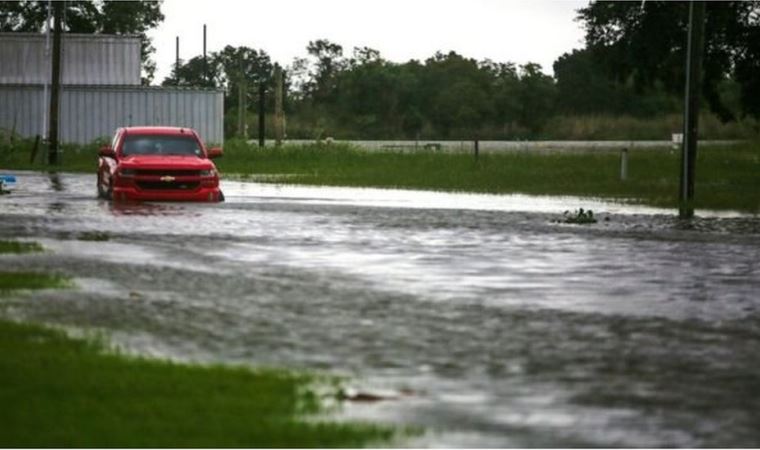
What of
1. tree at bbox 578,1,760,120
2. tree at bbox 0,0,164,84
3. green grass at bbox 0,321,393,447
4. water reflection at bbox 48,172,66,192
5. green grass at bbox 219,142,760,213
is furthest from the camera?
tree at bbox 0,0,164,84

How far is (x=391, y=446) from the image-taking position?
9711 millimetres

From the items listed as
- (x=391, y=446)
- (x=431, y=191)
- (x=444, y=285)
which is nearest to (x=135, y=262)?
(x=444, y=285)

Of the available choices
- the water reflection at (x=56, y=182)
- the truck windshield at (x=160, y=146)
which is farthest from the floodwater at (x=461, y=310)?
the water reflection at (x=56, y=182)

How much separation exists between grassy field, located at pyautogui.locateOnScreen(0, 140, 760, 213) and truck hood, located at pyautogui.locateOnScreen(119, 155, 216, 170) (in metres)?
9.74

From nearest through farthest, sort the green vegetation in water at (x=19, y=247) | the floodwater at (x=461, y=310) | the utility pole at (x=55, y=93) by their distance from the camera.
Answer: the floodwater at (x=461, y=310) < the green vegetation in water at (x=19, y=247) < the utility pole at (x=55, y=93)

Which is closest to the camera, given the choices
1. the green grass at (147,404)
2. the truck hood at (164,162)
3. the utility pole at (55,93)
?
the green grass at (147,404)

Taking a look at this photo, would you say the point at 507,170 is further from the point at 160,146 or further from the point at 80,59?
the point at 80,59

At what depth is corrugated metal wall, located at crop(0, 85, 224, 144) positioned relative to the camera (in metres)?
80.8

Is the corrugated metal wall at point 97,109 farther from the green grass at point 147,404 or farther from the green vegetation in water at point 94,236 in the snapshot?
the green grass at point 147,404

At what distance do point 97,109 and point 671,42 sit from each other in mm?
32220

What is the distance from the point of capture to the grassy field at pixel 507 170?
46.3 metres

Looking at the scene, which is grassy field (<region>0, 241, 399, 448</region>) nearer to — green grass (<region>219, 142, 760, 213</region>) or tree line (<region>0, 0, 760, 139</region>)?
green grass (<region>219, 142, 760, 213</region>)

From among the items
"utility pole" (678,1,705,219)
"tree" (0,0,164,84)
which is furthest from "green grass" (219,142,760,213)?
"tree" (0,0,164,84)

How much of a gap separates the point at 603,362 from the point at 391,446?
4.12 meters
